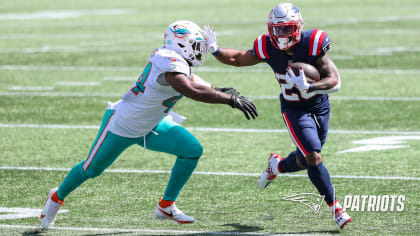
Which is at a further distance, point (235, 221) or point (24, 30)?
point (24, 30)

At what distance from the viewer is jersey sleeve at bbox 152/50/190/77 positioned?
560 cm

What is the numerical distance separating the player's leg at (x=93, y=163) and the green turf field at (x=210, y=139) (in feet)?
0.46

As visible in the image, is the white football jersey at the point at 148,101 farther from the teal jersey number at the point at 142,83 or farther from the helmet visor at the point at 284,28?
the helmet visor at the point at 284,28

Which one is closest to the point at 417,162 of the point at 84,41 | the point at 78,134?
the point at 78,134

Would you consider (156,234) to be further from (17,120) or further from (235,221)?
(17,120)

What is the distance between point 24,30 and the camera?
2064 cm

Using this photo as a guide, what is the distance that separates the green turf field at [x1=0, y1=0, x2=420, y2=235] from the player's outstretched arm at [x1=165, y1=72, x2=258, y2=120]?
936 mm

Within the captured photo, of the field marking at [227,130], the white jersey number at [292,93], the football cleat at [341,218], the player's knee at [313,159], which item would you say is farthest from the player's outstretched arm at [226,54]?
the field marking at [227,130]

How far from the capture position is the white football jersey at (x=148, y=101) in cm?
571

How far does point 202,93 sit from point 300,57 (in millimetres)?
952

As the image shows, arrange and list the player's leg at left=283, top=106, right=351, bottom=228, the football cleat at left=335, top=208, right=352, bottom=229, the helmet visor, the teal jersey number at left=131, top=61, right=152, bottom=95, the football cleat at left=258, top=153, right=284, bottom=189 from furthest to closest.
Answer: the football cleat at left=258, top=153, right=284, bottom=189
the helmet visor
the teal jersey number at left=131, top=61, right=152, bottom=95
the player's leg at left=283, top=106, right=351, bottom=228
the football cleat at left=335, top=208, right=352, bottom=229

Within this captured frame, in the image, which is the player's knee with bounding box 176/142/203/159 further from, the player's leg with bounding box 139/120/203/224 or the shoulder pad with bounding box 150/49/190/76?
the shoulder pad with bounding box 150/49/190/76

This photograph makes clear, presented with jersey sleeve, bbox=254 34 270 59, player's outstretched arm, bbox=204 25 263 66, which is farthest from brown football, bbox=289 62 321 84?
player's outstretched arm, bbox=204 25 263 66

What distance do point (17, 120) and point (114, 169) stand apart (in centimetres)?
290
